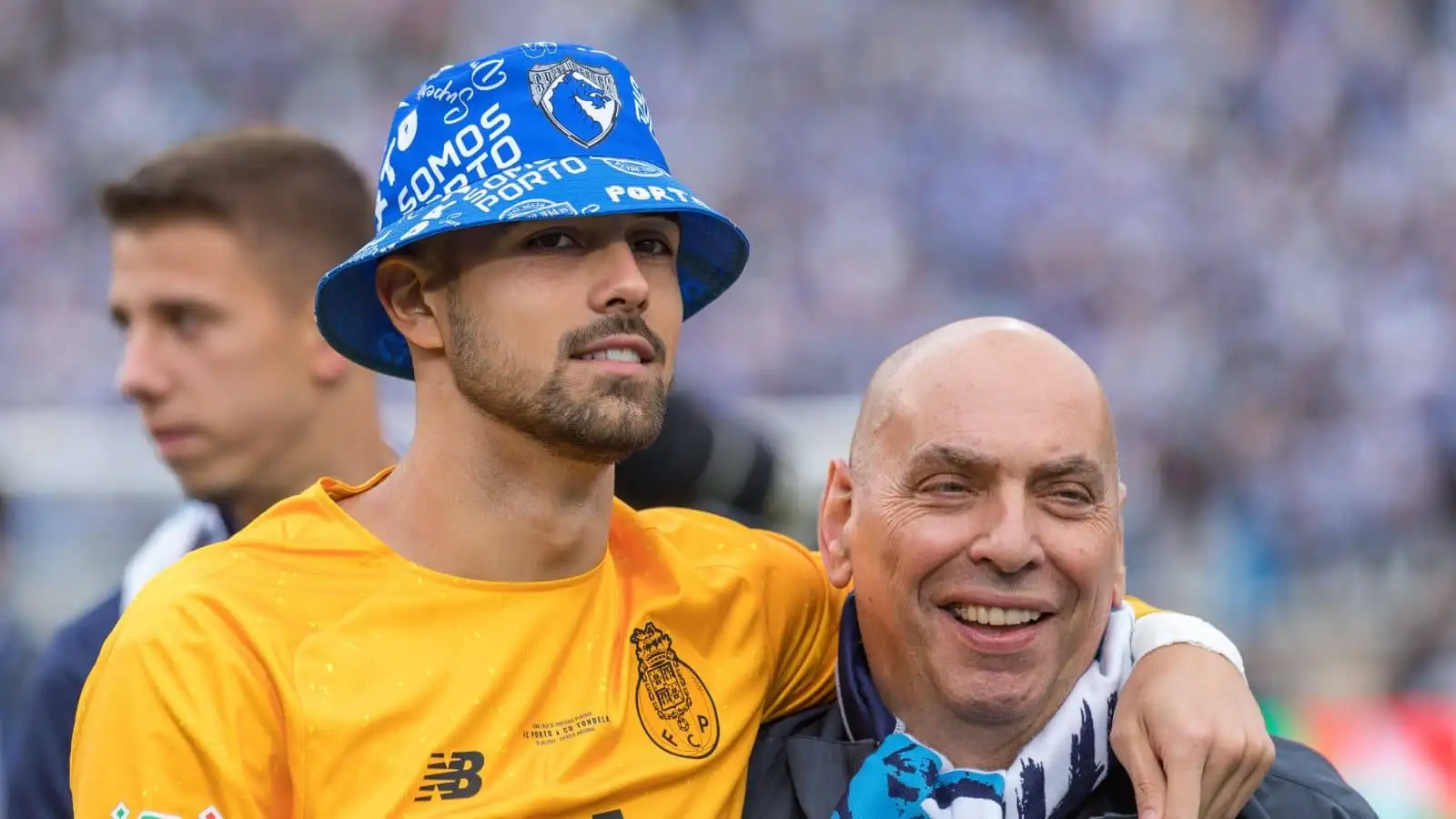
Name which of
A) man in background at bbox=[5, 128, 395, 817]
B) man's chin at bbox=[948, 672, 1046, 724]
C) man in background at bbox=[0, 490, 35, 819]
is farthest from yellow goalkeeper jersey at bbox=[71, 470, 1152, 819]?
man in background at bbox=[0, 490, 35, 819]

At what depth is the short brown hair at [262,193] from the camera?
134 inches

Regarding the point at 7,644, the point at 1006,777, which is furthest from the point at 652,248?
the point at 7,644

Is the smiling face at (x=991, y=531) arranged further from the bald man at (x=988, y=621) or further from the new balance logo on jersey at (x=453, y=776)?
the new balance logo on jersey at (x=453, y=776)

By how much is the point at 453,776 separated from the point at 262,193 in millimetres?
1796

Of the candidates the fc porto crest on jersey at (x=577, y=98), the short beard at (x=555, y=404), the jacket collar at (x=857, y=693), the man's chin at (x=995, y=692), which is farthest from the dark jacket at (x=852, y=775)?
the fc porto crest on jersey at (x=577, y=98)

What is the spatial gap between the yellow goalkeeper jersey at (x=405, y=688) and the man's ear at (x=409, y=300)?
0.26 m

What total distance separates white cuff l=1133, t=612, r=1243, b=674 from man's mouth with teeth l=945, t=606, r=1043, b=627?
29 centimetres

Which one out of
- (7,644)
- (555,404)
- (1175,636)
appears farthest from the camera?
(7,644)

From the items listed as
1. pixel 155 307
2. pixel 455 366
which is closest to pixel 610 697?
pixel 455 366

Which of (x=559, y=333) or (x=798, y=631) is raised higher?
(x=559, y=333)

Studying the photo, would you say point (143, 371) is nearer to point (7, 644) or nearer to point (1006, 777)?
point (1006, 777)

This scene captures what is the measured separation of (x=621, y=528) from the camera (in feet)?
8.63

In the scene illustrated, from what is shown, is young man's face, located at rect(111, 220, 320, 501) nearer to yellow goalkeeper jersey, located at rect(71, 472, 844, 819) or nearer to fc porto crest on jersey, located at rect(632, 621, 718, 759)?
yellow goalkeeper jersey, located at rect(71, 472, 844, 819)

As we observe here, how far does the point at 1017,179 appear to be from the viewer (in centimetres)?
902
